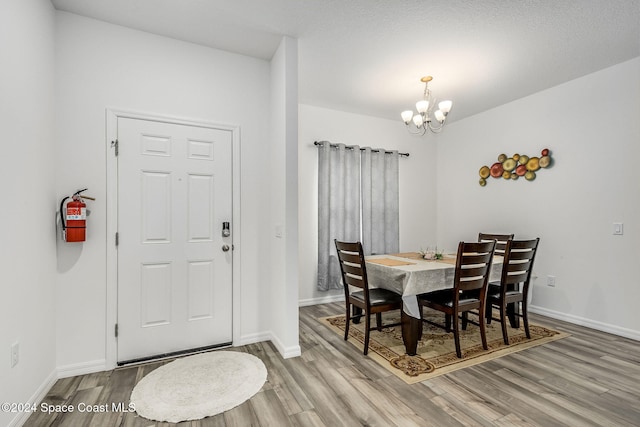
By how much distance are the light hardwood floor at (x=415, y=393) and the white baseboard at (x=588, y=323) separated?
1.41 feet

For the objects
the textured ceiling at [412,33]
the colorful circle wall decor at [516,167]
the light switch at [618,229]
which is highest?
the textured ceiling at [412,33]

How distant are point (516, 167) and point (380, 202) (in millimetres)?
1847

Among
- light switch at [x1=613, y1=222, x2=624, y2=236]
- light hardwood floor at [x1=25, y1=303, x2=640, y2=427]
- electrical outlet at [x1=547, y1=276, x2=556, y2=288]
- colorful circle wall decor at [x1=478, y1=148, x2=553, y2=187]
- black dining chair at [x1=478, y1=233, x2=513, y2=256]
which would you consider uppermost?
colorful circle wall decor at [x1=478, y1=148, x2=553, y2=187]

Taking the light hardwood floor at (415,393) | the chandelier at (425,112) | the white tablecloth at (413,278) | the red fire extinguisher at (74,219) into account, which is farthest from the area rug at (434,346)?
the red fire extinguisher at (74,219)

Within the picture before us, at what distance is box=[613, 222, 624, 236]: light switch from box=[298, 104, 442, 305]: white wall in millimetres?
2346

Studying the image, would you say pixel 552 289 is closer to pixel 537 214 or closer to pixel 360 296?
pixel 537 214

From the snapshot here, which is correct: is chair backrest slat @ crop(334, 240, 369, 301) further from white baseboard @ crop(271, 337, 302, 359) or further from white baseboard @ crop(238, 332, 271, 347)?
white baseboard @ crop(238, 332, 271, 347)

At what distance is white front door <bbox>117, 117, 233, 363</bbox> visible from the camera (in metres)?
2.45

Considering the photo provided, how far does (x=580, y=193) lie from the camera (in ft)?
11.2

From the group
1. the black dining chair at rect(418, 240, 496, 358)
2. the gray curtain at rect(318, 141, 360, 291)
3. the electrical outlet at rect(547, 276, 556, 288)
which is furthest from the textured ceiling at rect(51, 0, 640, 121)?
the electrical outlet at rect(547, 276, 556, 288)

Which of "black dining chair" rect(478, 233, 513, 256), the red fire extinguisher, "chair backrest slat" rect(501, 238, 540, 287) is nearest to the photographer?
the red fire extinguisher

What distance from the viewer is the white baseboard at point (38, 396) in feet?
5.56

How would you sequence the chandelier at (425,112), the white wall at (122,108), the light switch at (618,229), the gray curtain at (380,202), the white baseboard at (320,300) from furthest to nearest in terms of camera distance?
the gray curtain at (380,202)
the white baseboard at (320,300)
the light switch at (618,229)
the chandelier at (425,112)
the white wall at (122,108)

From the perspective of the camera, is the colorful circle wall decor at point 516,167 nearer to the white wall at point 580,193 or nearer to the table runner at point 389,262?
the white wall at point 580,193
